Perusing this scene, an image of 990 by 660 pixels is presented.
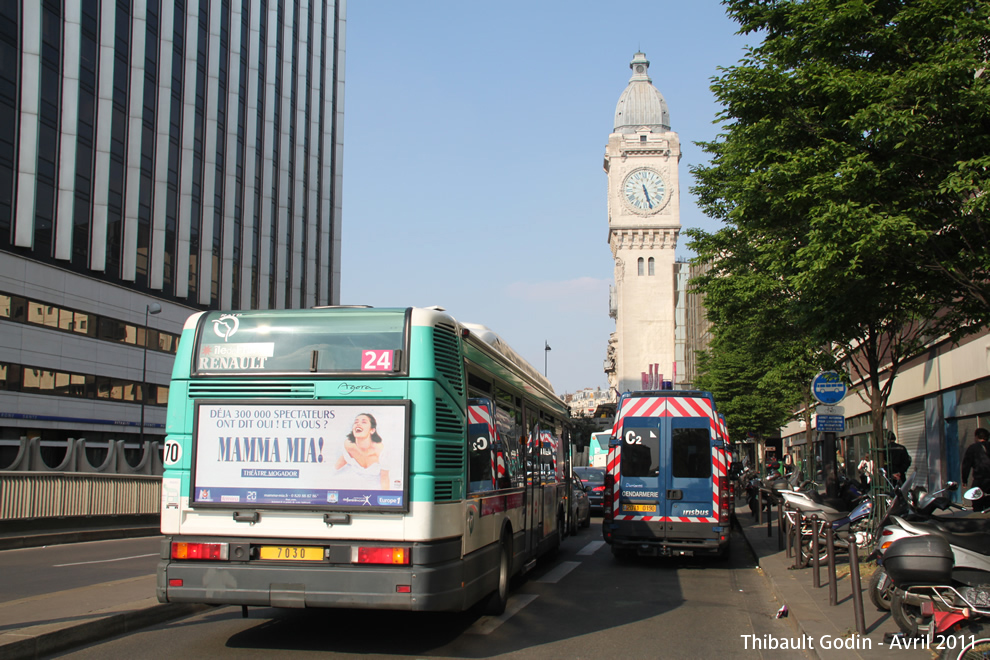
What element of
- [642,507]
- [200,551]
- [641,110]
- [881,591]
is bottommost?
[881,591]

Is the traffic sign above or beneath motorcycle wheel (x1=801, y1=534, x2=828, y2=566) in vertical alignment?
above

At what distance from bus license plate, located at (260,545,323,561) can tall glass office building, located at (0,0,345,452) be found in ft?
107

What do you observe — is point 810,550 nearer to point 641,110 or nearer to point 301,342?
point 301,342

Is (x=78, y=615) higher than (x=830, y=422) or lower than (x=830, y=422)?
lower

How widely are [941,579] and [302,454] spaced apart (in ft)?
16.7

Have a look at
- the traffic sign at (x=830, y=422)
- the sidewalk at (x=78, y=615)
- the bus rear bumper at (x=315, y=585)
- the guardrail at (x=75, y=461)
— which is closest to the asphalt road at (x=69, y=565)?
the sidewalk at (x=78, y=615)

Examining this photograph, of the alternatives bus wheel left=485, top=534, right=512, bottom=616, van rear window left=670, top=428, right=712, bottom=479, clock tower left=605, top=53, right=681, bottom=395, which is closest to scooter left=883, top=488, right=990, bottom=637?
bus wheel left=485, top=534, right=512, bottom=616

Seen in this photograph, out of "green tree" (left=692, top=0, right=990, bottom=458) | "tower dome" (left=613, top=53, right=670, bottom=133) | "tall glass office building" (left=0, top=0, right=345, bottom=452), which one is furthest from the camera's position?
"tower dome" (left=613, top=53, right=670, bottom=133)

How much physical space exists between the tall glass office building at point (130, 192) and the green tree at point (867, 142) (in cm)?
3168

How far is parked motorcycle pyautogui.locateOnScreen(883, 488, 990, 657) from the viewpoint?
595 cm

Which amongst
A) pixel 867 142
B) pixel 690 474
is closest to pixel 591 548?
pixel 690 474

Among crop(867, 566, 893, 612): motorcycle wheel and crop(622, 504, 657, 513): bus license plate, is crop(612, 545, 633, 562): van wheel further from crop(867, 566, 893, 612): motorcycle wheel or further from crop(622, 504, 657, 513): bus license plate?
crop(867, 566, 893, 612): motorcycle wheel

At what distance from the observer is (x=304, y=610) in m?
9.83

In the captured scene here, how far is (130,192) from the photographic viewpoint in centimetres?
4369
